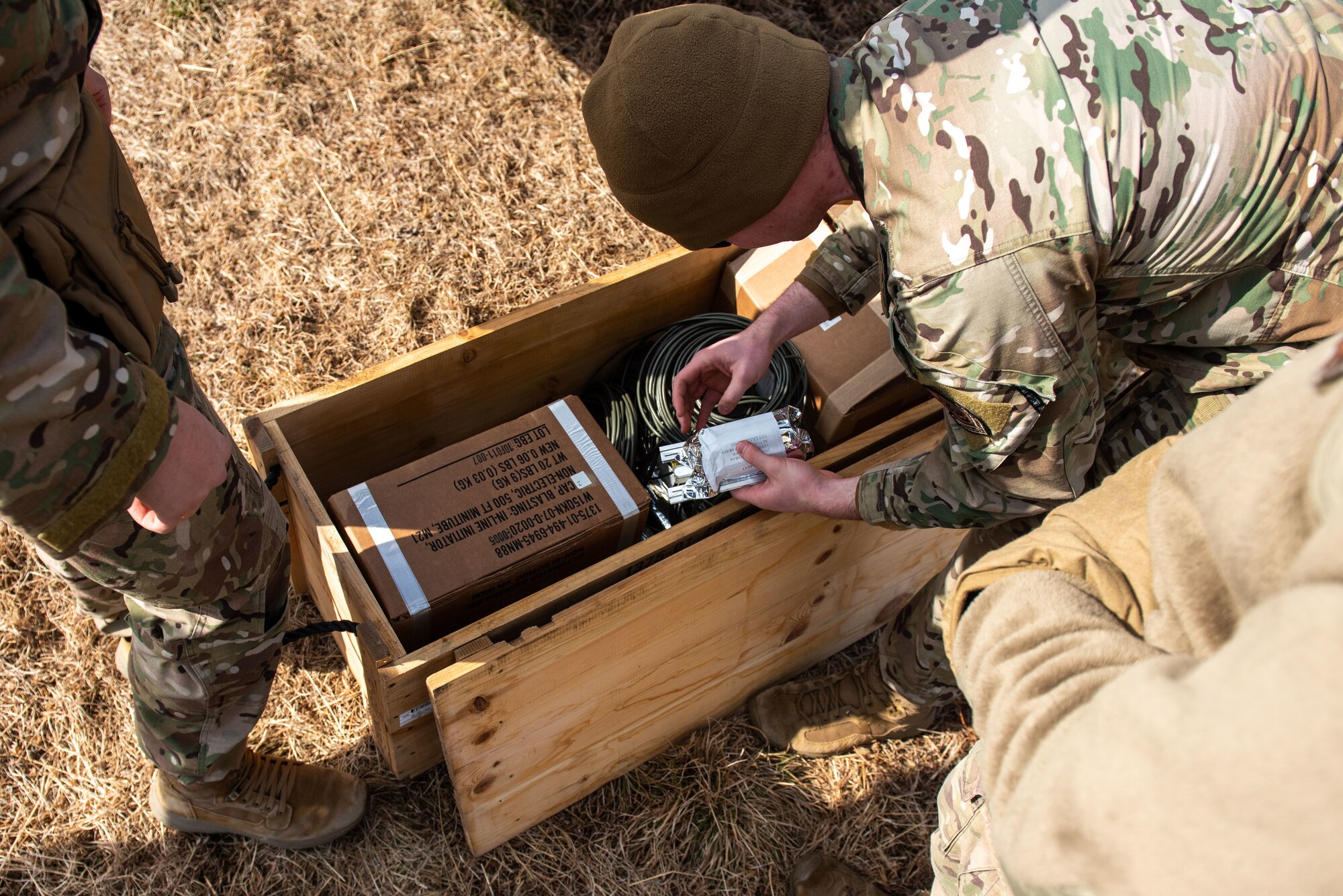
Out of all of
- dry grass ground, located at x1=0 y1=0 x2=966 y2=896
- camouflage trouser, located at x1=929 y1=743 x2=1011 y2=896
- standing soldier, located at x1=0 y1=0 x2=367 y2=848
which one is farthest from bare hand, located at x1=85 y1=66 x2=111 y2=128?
camouflage trouser, located at x1=929 y1=743 x2=1011 y2=896

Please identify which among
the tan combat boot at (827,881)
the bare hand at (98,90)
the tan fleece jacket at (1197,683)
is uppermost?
Answer: the bare hand at (98,90)

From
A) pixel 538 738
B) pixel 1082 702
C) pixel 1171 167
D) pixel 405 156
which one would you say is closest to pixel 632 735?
pixel 538 738

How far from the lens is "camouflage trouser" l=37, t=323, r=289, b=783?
156 cm

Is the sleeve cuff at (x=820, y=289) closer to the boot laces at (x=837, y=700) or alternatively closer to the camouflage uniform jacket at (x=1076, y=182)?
the camouflage uniform jacket at (x=1076, y=182)

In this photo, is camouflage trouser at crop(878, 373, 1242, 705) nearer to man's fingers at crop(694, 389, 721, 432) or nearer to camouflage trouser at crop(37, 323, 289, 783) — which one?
man's fingers at crop(694, 389, 721, 432)

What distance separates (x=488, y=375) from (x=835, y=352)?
3.15 feet

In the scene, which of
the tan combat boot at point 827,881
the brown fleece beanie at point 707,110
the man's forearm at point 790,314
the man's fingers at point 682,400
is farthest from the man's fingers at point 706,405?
the tan combat boot at point 827,881

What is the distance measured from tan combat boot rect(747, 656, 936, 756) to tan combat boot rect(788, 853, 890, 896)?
296mm

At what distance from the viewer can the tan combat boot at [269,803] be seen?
217cm

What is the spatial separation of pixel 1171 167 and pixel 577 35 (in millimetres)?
3319

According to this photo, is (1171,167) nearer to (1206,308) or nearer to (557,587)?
(1206,308)

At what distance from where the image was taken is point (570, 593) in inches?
74.2

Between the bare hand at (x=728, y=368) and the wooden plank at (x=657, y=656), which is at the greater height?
the bare hand at (x=728, y=368)

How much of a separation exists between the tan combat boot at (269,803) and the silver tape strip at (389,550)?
679mm
